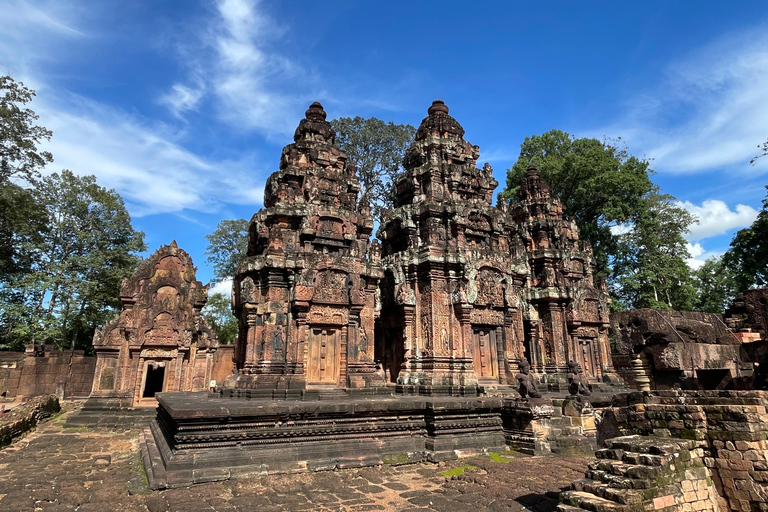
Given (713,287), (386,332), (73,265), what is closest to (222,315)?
(73,265)

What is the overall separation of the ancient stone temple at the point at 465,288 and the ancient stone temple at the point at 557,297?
0.04 metres

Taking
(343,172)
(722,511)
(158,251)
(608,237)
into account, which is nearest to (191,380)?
(158,251)

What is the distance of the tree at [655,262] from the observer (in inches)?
1008

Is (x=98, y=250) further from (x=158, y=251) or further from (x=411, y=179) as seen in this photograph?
(x=411, y=179)

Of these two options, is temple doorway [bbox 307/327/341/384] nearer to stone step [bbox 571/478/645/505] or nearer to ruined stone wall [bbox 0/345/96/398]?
stone step [bbox 571/478/645/505]

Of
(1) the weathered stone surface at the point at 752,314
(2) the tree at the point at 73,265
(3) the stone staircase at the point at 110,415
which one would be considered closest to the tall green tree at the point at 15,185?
(2) the tree at the point at 73,265

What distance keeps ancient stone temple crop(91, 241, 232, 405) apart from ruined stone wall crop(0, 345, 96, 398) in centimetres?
Answer: 791

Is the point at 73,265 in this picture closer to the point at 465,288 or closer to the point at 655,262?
the point at 465,288

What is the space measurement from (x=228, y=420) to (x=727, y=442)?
6.68 meters

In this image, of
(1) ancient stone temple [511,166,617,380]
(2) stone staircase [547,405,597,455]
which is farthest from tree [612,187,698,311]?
(2) stone staircase [547,405,597,455]

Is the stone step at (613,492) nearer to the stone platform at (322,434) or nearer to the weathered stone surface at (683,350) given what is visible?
the stone platform at (322,434)

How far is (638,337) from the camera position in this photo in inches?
522

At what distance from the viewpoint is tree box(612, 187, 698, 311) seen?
25609 mm

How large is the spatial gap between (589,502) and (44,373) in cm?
2490
